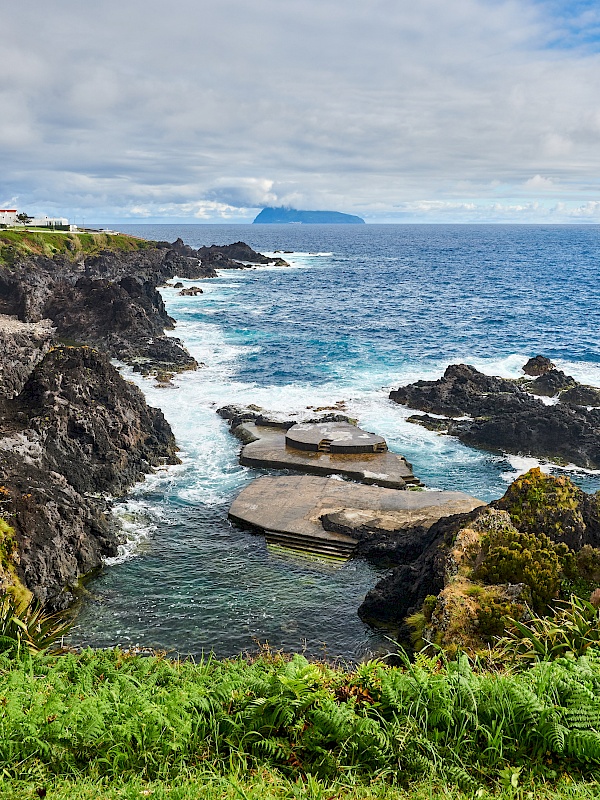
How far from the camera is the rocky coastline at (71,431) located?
1967 cm

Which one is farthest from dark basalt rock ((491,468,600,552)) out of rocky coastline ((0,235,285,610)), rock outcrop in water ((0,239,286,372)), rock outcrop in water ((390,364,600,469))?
rock outcrop in water ((0,239,286,372))

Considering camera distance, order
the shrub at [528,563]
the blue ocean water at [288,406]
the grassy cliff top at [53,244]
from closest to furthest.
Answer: the shrub at [528,563] → the blue ocean water at [288,406] → the grassy cliff top at [53,244]

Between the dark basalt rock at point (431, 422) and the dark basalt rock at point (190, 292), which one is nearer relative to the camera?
the dark basalt rock at point (431, 422)

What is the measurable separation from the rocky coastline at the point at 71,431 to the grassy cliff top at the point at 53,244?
2699cm

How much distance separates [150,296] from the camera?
66625 mm

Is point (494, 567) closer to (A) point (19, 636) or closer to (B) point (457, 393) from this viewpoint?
(A) point (19, 636)

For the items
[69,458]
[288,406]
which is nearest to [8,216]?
[288,406]

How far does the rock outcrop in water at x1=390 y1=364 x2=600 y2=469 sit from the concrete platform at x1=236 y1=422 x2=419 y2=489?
7227 millimetres

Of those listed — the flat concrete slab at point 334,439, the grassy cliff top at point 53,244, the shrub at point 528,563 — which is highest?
the grassy cliff top at point 53,244

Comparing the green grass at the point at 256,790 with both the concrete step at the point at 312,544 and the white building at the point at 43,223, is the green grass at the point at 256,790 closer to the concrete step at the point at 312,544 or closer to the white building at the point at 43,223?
the concrete step at the point at 312,544

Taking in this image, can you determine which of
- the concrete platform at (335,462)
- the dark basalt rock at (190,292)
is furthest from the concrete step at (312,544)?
the dark basalt rock at (190,292)

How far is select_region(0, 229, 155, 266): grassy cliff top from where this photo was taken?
286 feet

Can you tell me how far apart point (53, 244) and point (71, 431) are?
79.1m

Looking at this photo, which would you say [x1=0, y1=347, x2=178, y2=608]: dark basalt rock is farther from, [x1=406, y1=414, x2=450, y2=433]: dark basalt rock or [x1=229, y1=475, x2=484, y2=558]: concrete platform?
[x1=406, y1=414, x2=450, y2=433]: dark basalt rock
